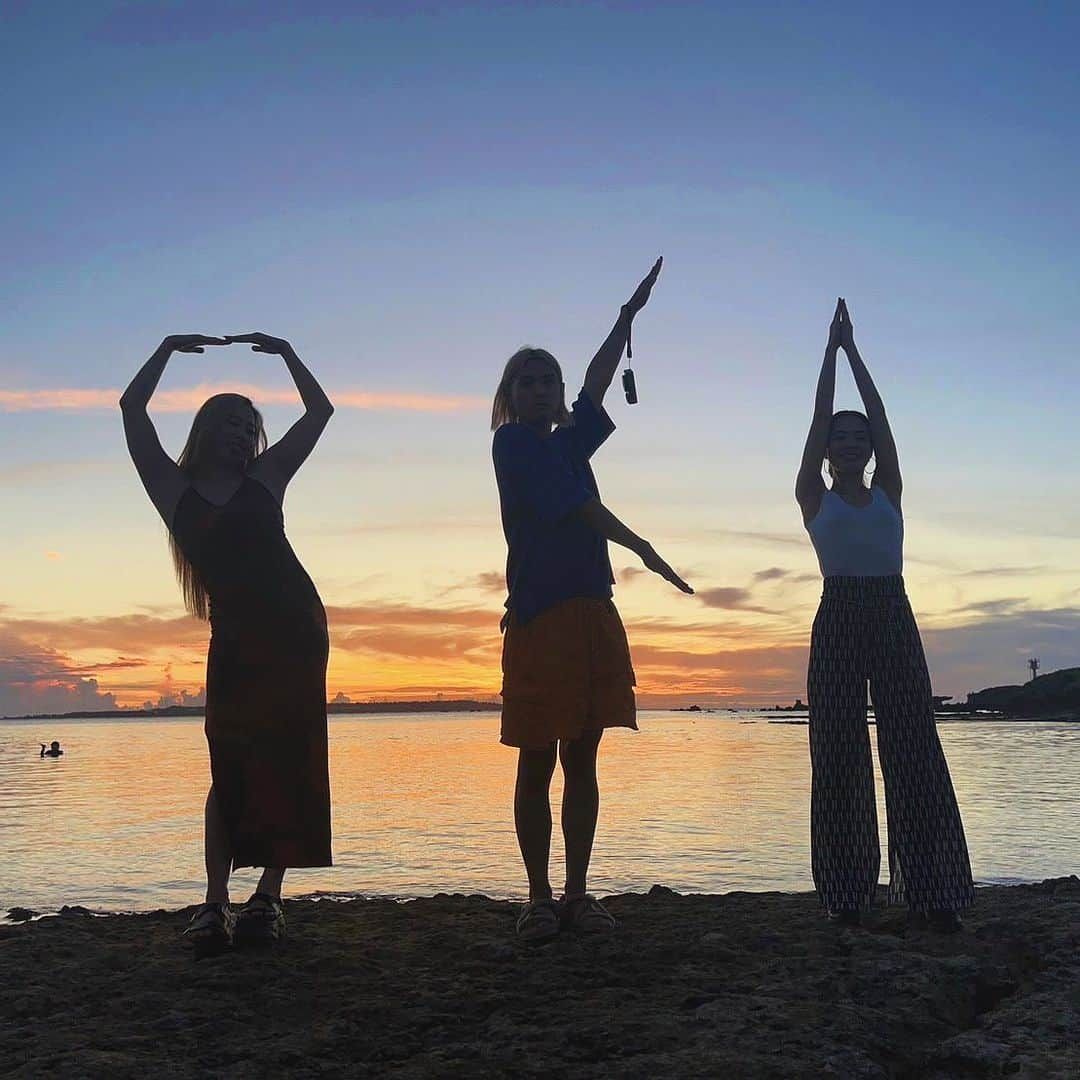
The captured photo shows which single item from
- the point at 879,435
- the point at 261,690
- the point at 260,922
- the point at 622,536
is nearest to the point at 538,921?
the point at 260,922

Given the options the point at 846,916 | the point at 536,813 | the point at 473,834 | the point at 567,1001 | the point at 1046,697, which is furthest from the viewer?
the point at 1046,697

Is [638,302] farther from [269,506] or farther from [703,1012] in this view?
[703,1012]

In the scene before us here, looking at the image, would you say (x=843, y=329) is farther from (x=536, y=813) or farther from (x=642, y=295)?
(x=536, y=813)

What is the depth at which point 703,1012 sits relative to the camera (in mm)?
2887

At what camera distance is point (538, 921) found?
3893 mm

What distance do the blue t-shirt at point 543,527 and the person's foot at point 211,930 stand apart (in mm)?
1586

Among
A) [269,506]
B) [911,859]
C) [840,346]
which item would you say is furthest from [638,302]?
[911,859]

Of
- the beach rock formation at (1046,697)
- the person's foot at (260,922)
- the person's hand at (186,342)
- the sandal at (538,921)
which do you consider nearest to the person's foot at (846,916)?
the sandal at (538,921)

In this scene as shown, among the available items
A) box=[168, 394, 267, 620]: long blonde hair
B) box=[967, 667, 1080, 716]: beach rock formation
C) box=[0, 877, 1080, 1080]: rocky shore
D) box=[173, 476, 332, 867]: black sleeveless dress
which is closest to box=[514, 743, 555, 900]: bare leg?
box=[0, 877, 1080, 1080]: rocky shore

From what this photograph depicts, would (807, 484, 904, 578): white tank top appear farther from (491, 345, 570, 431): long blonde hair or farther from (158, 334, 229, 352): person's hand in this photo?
(158, 334, 229, 352): person's hand

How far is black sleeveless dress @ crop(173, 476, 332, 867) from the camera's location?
397 cm

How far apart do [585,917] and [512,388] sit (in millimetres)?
2247

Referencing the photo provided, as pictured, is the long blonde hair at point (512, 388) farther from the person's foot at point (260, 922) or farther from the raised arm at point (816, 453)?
the person's foot at point (260, 922)

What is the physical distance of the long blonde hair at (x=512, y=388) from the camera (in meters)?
4.43
